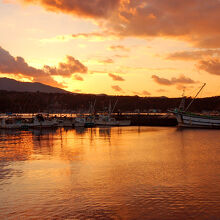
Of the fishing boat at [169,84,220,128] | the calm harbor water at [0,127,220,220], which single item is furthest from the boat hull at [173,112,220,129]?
the calm harbor water at [0,127,220,220]

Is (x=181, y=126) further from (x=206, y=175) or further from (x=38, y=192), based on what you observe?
(x=38, y=192)

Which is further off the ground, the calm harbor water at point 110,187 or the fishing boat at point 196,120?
the fishing boat at point 196,120

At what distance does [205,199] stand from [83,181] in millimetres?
9546

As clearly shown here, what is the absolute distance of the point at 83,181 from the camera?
23984 millimetres

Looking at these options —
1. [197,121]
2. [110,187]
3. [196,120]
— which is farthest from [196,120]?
[110,187]

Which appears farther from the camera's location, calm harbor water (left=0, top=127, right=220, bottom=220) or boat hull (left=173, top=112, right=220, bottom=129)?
boat hull (left=173, top=112, right=220, bottom=129)

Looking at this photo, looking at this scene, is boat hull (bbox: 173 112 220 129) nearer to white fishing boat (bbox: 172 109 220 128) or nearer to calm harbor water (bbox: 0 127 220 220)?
white fishing boat (bbox: 172 109 220 128)

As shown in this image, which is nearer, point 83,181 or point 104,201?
point 104,201

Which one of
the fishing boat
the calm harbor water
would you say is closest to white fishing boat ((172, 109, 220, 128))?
the fishing boat

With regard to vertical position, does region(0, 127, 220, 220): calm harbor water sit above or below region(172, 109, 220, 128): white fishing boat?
below

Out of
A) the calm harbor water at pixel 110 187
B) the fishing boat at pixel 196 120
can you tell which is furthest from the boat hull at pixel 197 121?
the calm harbor water at pixel 110 187

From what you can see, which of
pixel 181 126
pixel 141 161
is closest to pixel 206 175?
pixel 141 161

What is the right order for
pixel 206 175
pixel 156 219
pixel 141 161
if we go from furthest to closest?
pixel 141 161 < pixel 206 175 < pixel 156 219

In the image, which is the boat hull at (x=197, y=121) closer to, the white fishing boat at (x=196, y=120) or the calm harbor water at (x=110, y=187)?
the white fishing boat at (x=196, y=120)
